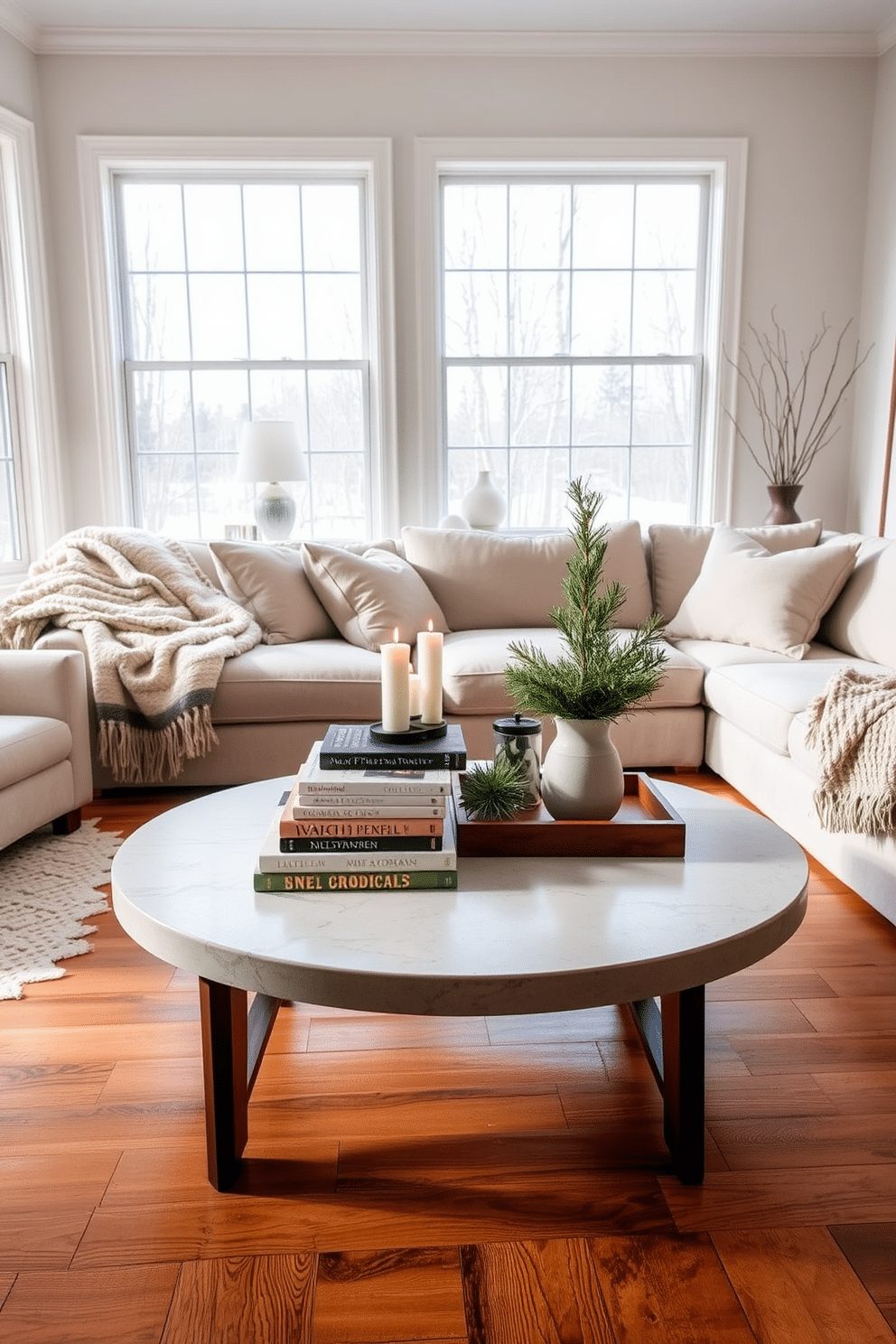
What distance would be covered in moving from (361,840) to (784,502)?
3.32 metres

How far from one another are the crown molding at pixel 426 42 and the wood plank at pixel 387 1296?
4.34 meters

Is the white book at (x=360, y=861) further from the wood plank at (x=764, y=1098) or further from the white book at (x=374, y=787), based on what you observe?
the wood plank at (x=764, y=1098)

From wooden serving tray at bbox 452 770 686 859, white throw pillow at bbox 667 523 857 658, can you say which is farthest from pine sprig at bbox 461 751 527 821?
white throw pillow at bbox 667 523 857 658

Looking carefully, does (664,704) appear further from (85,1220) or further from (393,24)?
(393,24)

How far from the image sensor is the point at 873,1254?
1.32 metres

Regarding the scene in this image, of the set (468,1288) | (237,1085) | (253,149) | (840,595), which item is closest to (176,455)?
(253,149)

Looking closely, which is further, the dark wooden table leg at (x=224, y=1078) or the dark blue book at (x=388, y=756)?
the dark blue book at (x=388, y=756)

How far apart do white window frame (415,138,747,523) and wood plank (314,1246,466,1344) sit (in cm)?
351

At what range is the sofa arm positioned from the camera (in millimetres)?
2943

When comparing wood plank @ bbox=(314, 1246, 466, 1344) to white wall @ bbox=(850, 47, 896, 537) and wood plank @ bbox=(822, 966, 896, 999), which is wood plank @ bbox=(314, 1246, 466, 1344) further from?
white wall @ bbox=(850, 47, 896, 537)

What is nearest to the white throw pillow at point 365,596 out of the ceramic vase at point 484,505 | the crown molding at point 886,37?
the ceramic vase at point 484,505

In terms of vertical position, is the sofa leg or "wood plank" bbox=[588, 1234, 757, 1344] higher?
"wood plank" bbox=[588, 1234, 757, 1344]

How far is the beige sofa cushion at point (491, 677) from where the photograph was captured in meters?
3.29

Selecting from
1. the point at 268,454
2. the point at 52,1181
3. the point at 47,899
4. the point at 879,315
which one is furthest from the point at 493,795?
the point at 879,315
